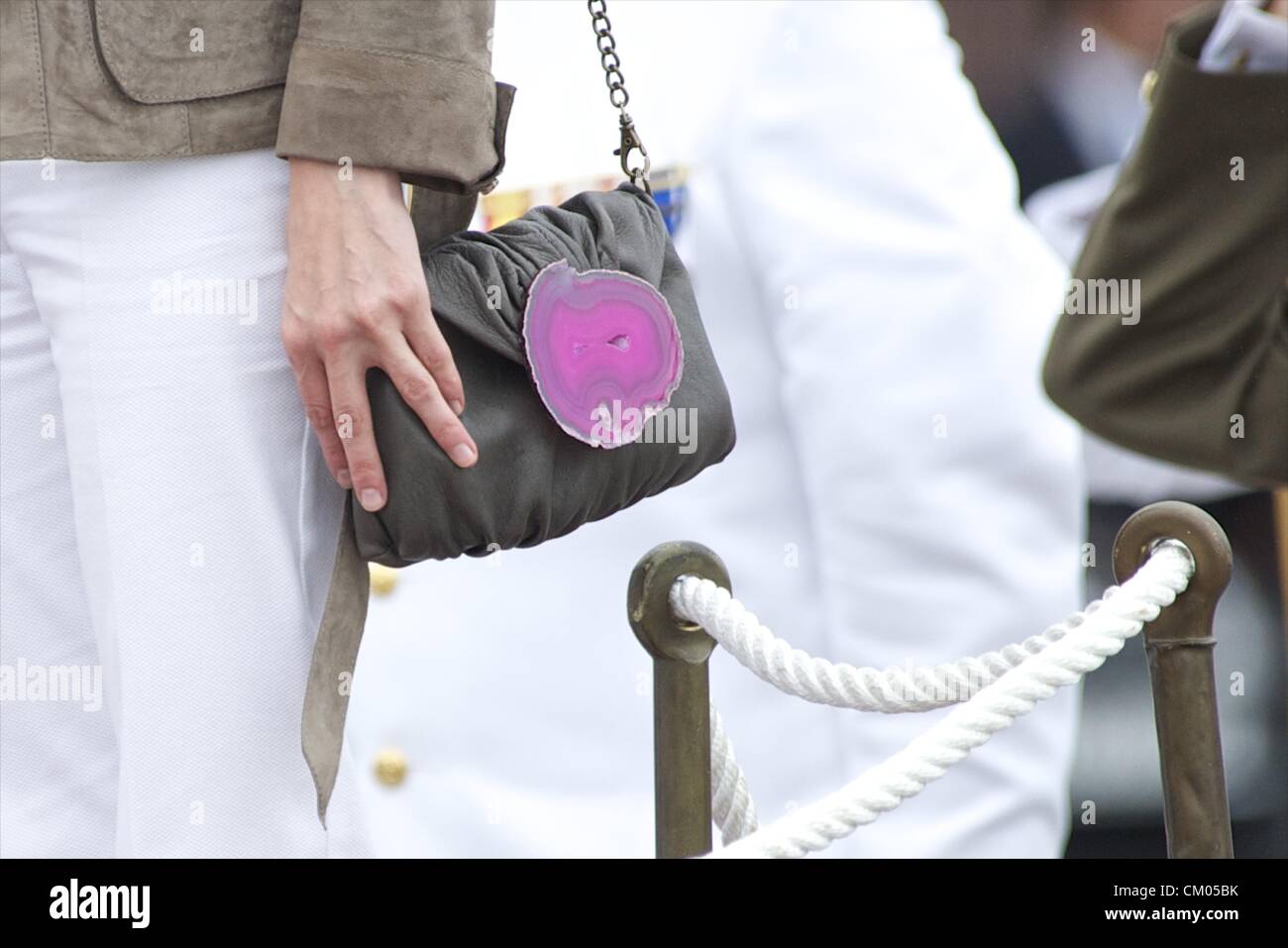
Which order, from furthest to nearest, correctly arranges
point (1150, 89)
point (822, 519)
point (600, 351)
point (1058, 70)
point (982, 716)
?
point (1058, 70), point (822, 519), point (1150, 89), point (600, 351), point (982, 716)

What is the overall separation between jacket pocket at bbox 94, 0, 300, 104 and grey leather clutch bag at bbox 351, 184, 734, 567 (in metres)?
0.14

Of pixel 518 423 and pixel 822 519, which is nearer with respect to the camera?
pixel 518 423

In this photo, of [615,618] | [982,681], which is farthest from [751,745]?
[982,681]

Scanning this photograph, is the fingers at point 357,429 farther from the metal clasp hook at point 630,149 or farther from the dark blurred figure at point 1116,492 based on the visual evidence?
the dark blurred figure at point 1116,492

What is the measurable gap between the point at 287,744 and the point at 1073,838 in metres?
1.20

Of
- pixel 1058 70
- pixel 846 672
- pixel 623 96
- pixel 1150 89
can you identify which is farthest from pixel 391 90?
pixel 1058 70

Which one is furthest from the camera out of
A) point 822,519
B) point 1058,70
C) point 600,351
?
point 1058,70

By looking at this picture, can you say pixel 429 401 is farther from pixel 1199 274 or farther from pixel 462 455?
pixel 1199 274

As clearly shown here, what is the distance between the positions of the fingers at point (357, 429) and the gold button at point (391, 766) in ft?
2.75

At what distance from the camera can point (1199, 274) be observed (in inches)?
44.5

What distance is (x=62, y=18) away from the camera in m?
0.79

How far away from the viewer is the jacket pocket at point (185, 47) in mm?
788

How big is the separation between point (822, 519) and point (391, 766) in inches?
19.9

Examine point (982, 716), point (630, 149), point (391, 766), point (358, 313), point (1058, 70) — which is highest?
point (1058, 70)
